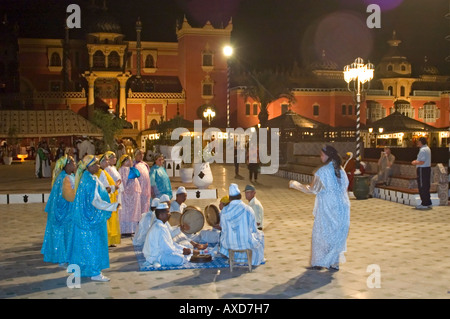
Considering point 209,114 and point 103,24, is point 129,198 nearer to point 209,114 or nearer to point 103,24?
point 209,114

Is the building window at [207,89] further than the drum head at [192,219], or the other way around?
the building window at [207,89]

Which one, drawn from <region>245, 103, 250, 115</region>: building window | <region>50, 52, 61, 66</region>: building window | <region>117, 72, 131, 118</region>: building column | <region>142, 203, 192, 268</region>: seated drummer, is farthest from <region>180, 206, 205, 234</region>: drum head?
<region>50, 52, 61, 66</region>: building window

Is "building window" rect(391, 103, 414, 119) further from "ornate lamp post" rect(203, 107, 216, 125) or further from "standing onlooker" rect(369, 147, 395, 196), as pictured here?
"standing onlooker" rect(369, 147, 395, 196)

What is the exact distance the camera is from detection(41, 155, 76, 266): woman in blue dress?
8.90 m

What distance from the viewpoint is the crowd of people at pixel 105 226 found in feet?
26.1

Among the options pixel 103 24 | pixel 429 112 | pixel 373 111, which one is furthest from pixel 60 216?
pixel 429 112

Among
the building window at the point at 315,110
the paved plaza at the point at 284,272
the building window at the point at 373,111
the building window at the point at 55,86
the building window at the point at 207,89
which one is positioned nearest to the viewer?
the paved plaza at the point at 284,272

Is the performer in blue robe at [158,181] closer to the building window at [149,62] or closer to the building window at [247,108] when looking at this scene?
the building window at [247,108]

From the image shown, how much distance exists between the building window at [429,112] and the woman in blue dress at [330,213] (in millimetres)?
46903

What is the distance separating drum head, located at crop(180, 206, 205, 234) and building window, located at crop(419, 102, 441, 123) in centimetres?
4626

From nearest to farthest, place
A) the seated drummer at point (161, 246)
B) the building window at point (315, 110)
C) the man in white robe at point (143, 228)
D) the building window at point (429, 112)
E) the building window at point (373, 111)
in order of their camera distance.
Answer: the seated drummer at point (161, 246) → the man in white robe at point (143, 228) → the building window at point (315, 110) → the building window at point (373, 111) → the building window at point (429, 112)

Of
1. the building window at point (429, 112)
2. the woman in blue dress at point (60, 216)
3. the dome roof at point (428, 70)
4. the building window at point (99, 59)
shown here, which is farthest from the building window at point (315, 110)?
the woman in blue dress at point (60, 216)
